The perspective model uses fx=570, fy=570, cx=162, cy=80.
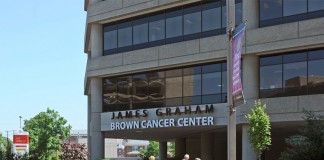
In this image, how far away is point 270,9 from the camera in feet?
104

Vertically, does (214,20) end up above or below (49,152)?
above

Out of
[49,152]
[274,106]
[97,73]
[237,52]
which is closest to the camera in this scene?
[237,52]

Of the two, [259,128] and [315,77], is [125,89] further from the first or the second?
[315,77]

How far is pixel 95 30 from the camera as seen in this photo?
1588 inches

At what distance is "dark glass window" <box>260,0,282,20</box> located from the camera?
102 ft

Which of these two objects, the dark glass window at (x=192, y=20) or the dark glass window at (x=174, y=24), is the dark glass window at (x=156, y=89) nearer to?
the dark glass window at (x=174, y=24)

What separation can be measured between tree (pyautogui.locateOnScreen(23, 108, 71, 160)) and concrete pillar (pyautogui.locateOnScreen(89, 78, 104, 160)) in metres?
43.9

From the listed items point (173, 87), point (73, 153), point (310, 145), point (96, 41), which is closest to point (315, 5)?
point (173, 87)

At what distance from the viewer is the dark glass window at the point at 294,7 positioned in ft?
98.9

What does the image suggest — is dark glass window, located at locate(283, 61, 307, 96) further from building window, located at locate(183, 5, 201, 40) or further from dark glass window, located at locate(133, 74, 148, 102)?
dark glass window, located at locate(133, 74, 148, 102)

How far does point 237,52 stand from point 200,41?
21.8m

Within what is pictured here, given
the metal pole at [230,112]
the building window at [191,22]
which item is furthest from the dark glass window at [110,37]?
the metal pole at [230,112]

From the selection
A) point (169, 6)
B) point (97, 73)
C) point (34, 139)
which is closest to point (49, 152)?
point (34, 139)

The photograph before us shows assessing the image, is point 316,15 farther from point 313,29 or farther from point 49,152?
point 49,152
